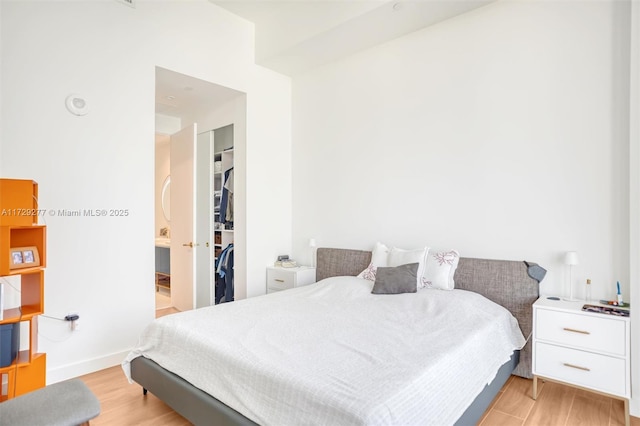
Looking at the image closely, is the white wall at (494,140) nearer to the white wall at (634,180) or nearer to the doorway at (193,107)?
the white wall at (634,180)

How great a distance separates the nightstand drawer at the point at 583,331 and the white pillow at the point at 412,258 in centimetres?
89

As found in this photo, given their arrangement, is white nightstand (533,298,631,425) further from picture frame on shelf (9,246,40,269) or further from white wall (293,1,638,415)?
picture frame on shelf (9,246,40,269)

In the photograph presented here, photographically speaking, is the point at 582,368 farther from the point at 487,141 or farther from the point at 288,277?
the point at 288,277

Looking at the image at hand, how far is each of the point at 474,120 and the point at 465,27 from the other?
837mm

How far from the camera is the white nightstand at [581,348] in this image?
209 centimetres

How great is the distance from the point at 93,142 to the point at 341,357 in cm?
269

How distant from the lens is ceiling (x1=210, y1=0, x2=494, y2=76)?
2.99m

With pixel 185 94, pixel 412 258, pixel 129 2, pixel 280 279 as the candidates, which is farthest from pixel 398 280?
pixel 129 2

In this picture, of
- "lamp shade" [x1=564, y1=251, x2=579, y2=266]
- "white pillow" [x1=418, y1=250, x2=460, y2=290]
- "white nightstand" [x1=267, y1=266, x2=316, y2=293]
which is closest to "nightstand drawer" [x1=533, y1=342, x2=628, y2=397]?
"lamp shade" [x1=564, y1=251, x2=579, y2=266]

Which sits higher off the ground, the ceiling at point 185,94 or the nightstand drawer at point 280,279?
the ceiling at point 185,94

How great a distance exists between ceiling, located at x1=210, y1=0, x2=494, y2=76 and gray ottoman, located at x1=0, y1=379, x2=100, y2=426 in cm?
329

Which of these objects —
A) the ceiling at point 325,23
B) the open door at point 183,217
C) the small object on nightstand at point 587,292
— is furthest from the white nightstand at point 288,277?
the small object on nightstand at point 587,292

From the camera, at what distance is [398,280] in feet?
9.31

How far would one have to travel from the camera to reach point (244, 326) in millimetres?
2158
